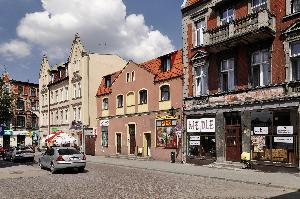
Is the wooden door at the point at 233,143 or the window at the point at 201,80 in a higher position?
the window at the point at 201,80

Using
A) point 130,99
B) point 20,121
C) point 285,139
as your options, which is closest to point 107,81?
point 130,99

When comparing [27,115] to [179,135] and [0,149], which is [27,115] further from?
[179,135]

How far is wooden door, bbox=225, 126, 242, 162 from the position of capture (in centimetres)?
2484

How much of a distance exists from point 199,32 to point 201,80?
12.2 ft

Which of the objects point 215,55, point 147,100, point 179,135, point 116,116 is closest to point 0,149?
point 116,116

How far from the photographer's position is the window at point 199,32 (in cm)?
2847

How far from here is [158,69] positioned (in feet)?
111

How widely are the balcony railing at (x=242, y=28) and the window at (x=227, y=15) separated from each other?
136 centimetres

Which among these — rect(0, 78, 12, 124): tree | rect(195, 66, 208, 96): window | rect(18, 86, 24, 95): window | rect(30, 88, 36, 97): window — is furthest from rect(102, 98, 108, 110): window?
rect(30, 88, 36, 97): window

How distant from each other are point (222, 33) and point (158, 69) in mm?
→ 9933

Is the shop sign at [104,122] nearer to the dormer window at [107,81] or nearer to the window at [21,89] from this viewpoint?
the dormer window at [107,81]

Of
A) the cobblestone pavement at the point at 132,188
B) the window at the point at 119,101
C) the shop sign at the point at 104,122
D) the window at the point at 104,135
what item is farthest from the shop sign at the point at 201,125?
the window at the point at 104,135

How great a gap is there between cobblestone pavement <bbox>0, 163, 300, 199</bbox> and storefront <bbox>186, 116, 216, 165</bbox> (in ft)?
20.1

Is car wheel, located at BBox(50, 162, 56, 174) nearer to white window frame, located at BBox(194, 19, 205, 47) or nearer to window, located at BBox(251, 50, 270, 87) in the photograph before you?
white window frame, located at BBox(194, 19, 205, 47)
